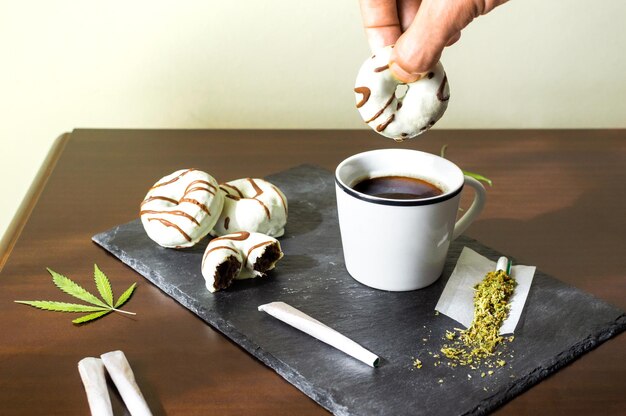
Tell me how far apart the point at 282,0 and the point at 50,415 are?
3.49ft

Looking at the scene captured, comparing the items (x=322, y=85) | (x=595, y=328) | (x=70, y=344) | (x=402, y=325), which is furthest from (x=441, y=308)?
(x=322, y=85)

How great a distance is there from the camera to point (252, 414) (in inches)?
28.7

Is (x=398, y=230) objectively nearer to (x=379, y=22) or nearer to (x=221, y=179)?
(x=379, y=22)

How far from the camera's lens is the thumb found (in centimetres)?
82

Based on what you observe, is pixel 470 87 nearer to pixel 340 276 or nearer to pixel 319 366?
pixel 340 276

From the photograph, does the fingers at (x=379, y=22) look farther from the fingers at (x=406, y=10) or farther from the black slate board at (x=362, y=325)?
the black slate board at (x=362, y=325)

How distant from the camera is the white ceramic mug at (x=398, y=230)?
88cm

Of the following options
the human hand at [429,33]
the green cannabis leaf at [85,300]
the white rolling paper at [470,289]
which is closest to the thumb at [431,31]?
the human hand at [429,33]

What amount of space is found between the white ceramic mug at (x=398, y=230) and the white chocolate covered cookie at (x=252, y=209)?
12 centimetres

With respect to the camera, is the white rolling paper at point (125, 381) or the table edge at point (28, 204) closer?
the white rolling paper at point (125, 381)

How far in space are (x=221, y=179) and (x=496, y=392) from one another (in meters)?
0.62

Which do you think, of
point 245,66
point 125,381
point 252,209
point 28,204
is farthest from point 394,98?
point 245,66

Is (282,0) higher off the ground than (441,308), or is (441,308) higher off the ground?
(282,0)

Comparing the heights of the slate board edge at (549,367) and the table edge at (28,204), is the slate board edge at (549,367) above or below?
below
